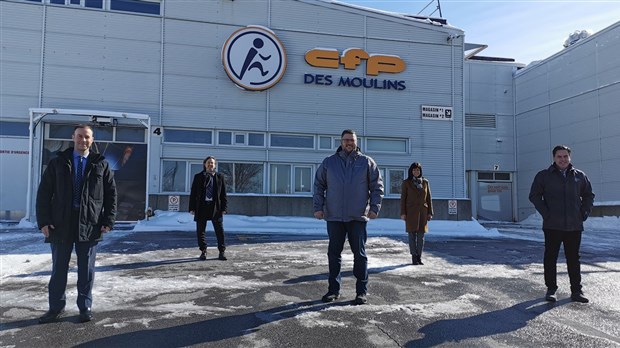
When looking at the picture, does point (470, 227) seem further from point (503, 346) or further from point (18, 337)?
point (18, 337)

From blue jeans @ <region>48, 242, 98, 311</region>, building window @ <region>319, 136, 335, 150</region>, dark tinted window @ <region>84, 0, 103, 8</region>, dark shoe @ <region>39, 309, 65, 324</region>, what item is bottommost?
dark shoe @ <region>39, 309, 65, 324</region>

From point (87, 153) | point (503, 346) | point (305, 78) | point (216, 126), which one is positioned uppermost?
point (305, 78)

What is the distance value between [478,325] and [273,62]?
16.0 m

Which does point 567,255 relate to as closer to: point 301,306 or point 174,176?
point 301,306

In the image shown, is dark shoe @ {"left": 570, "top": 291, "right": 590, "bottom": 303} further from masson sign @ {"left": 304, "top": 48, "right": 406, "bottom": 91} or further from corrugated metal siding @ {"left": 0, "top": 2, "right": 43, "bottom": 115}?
corrugated metal siding @ {"left": 0, "top": 2, "right": 43, "bottom": 115}

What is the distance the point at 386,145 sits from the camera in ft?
67.7

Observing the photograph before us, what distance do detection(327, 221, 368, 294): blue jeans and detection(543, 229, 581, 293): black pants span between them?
237cm

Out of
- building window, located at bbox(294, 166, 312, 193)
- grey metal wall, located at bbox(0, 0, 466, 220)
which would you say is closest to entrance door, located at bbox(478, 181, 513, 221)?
grey metal wall, located at bbox(0, 0, 466, 220)

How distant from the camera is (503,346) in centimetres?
415

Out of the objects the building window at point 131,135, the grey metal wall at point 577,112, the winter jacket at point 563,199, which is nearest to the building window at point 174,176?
the building window at point 131,135

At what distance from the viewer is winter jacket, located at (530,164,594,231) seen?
19.2ft

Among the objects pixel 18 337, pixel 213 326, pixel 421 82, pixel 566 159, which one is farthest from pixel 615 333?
pixel 421 82

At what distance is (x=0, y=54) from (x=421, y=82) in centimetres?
1641

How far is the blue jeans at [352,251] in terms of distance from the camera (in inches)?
218
